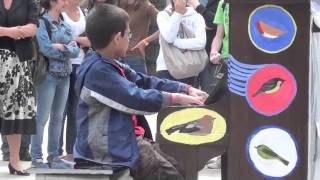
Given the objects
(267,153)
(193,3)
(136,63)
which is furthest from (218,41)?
(267,153)

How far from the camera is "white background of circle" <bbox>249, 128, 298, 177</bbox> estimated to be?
3080 mm

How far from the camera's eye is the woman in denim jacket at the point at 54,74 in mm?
6215

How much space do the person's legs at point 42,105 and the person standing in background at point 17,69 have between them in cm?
32

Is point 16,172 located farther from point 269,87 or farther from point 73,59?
point 269,87

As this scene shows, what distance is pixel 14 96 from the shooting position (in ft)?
19.4

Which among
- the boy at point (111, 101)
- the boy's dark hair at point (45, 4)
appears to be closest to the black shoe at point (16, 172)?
the boy's dark hair at point (45, 4)

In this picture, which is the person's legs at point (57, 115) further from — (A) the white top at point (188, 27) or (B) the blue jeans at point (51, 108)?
(A) the white top at point (188, 27)

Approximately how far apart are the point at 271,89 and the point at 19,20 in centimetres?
338

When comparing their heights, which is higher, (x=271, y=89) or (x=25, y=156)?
(x=271, y=89)

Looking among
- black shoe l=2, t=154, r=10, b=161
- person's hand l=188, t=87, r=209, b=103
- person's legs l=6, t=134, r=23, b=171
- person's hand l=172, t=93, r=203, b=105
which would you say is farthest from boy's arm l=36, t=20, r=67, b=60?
person's hand l=172, t=93, r=203, b=105

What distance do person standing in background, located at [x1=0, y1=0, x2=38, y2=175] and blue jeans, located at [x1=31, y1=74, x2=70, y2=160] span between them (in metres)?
0.34

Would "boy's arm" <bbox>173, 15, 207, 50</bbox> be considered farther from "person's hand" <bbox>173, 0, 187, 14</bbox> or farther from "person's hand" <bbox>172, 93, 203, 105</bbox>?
"person's hand" <bbox>172, 93, 203, 105</bbox>

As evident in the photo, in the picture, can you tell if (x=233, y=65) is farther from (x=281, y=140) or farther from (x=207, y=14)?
(x=207, y=14)

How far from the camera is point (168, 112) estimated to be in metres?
3.28
